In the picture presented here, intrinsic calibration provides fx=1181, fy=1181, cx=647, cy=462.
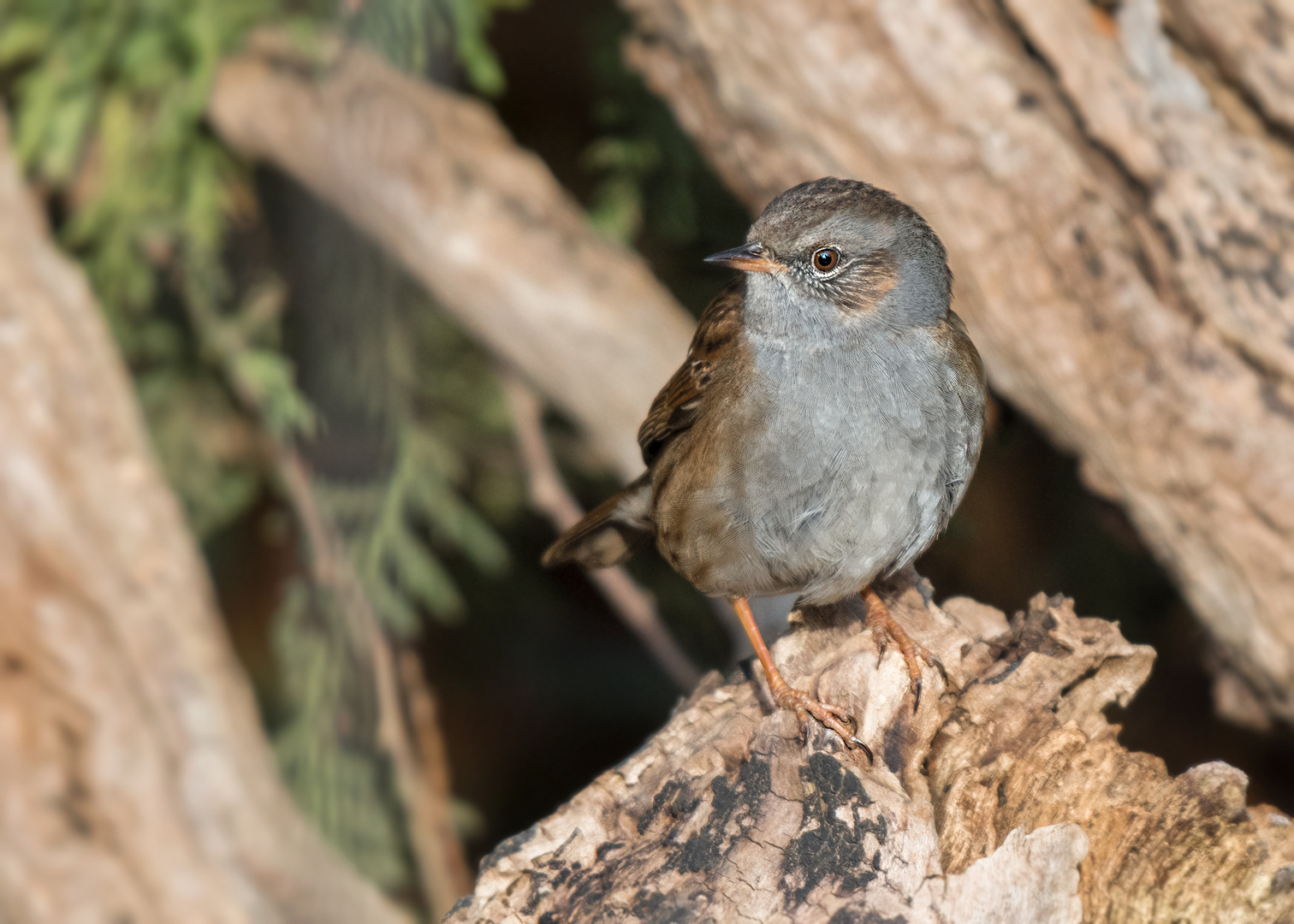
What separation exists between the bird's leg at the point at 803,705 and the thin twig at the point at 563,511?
1.71m

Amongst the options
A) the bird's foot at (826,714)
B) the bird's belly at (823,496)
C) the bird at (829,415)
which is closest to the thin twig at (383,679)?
the bird at (829,415)

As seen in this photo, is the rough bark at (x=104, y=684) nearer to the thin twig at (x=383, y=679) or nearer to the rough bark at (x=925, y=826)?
the thin twig at (x=383, y=679)

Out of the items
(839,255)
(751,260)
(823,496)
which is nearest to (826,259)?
(839,255)

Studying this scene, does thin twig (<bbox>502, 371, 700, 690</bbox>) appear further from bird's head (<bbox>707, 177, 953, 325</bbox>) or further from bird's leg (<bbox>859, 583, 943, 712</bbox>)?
bird's head (<bbox>707, 177, 953, 325</bbox>)

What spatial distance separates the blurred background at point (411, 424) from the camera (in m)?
4.54

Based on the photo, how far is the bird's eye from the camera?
277cm

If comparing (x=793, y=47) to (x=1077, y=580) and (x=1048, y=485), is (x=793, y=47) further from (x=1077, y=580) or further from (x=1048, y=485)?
(x=1077, y=580)

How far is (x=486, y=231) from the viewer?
4.34 m

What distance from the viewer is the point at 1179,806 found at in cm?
235

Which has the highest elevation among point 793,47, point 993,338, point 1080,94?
point 793,47

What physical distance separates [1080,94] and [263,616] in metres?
4.41

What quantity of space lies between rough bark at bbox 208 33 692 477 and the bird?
54.6 inches

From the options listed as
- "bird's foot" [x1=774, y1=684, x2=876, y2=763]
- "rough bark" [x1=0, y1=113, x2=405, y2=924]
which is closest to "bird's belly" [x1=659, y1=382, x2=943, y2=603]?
"bird's foot" [x1=774, y1=684, x2=876, y2=763]

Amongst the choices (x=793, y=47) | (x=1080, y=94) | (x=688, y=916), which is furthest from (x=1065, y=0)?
(x=688, y=916)
